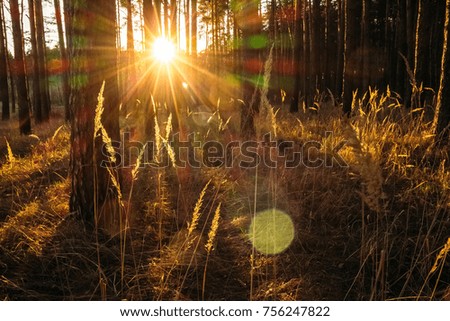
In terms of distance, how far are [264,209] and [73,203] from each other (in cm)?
172

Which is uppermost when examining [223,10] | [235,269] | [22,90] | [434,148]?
[223,10]

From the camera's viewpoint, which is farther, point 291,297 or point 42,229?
point 42,229

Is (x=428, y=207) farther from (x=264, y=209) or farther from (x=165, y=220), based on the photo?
(x=165, y=220)

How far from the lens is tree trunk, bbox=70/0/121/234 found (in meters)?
2.77

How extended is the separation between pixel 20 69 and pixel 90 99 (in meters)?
8.31

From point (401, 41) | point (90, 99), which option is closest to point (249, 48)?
point (90, 99)

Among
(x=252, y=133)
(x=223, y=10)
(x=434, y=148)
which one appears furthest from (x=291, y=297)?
(x=223, y=10)

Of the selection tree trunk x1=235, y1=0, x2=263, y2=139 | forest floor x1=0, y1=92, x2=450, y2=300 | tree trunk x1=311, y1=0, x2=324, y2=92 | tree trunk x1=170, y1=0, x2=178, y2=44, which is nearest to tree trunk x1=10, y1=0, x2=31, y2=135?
tree trunk x1=235, y1=0, x2=263, y2=139

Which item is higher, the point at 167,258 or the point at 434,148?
the point at 434,148

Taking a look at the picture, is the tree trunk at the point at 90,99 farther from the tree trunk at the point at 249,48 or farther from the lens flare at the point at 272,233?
the tree trunk at the point at 249,48

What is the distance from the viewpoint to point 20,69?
9.44 metres

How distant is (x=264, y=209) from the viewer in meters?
3.16

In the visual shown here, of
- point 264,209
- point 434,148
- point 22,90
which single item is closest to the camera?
point 264,209

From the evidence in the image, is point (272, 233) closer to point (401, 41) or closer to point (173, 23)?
point (401, 41)
